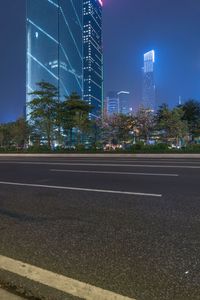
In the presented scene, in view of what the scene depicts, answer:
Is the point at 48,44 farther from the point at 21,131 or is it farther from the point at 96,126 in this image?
the point at 96,126

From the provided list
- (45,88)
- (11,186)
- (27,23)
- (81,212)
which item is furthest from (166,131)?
(27,23)

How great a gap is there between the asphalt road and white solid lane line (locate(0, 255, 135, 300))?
3.4 inches

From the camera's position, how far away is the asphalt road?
11.7 ft

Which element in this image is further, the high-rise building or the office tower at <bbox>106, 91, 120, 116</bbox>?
the high-rise building

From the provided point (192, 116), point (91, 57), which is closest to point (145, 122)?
point (192, 116)

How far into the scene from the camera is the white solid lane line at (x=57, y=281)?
3254mm

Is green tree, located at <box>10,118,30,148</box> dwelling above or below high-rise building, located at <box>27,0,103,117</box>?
below

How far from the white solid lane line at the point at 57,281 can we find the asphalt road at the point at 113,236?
0.09 metres

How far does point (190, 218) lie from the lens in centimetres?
575

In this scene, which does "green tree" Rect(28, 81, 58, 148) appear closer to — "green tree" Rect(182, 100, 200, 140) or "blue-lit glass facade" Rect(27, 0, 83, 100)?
"green tree" Rect(182, 100, 200, 140)

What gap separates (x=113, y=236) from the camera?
4.97 metres

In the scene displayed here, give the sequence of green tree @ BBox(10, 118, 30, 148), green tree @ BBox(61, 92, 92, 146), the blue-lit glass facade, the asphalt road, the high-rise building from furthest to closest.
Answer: the high-rise building → the blue-lit glass facade → green tree @ BBox(10, 118, 30, 148) → green tree @ BBox(61, 92, 92, 146) → the asphalt road

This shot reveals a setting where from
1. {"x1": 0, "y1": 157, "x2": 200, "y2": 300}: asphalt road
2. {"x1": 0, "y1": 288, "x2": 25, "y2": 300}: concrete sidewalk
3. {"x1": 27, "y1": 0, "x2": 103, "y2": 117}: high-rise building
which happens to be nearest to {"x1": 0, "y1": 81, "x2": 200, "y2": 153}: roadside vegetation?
{"x1": 27, "y1": 0, "x2": 103, "y2": 117}: high-rise building

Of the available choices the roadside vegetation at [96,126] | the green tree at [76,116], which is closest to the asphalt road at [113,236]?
the roadside vegetation at [96,126]
